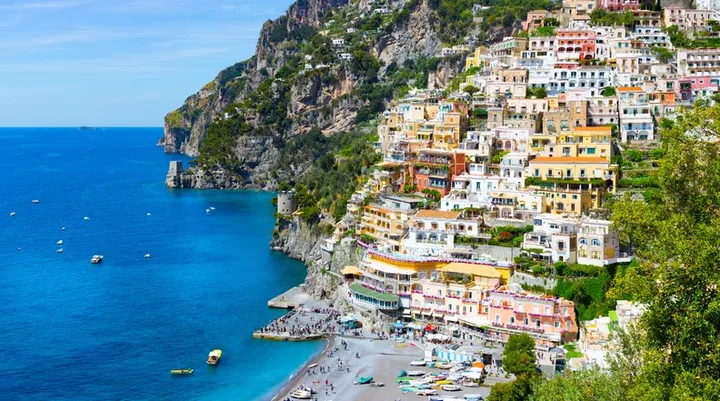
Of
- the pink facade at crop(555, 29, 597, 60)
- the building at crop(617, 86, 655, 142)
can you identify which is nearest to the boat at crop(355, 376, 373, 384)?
the building at crop(617, 86, 655, 142)

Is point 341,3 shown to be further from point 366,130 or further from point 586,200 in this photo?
point 586,200

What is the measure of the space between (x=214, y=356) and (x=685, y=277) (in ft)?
106

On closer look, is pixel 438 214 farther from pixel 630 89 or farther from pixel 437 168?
pixel 630 89

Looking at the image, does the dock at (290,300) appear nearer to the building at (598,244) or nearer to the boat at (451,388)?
the boat at (451,388)

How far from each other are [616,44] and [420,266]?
106 ft

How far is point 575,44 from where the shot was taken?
72000 millimetres

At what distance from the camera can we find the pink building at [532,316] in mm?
43375

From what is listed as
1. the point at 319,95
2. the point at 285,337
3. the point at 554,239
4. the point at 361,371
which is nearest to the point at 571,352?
the point at 554,239

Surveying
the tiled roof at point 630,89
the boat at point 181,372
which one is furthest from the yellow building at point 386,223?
the tiled roof at point 630,89

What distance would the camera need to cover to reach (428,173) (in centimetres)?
6072

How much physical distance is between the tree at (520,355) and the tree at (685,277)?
16966mm

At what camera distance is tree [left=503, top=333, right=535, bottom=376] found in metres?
38.6

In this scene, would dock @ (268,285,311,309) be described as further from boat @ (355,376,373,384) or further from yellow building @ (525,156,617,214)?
yellow building @ (525,156,617,214)

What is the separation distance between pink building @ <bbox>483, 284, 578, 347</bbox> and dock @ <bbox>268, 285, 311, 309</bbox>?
16.5 meters
